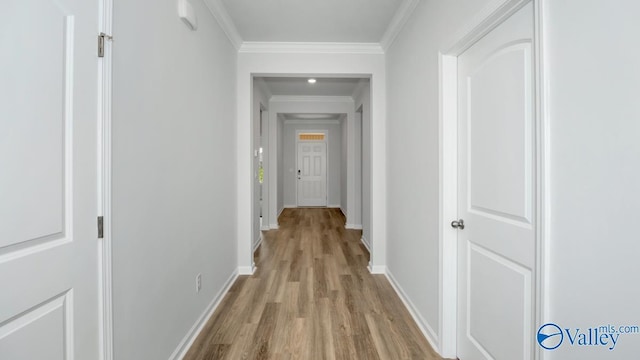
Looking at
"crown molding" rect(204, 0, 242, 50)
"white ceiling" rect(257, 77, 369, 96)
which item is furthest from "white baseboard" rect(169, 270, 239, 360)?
"white ceiling" rect(257, 77, 369, 96)

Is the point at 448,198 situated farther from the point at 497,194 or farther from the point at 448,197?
the point at 497,194

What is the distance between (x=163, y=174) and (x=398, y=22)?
2.41 m

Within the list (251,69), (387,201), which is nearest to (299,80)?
(251,69)

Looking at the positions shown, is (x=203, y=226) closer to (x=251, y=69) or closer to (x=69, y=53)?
(x=69, y=53)

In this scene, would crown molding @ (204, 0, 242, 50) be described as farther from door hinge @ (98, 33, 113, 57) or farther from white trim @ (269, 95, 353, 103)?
white trim @ (269, 95, 353, 103)

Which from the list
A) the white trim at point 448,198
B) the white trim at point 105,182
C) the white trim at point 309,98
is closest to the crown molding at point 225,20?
the white trim at point 105,182

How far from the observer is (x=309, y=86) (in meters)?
5.28

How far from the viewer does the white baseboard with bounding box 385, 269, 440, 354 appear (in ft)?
6.57

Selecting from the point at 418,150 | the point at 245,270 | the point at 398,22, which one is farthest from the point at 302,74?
the point at 245,270

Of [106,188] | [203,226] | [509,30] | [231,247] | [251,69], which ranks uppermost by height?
[251,69]

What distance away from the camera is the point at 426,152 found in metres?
2.16

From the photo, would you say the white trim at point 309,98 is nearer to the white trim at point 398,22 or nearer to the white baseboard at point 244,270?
the white trim at point 398,22

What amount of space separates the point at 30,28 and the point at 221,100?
1940mm

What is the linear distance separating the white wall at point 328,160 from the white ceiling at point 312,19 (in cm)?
564
